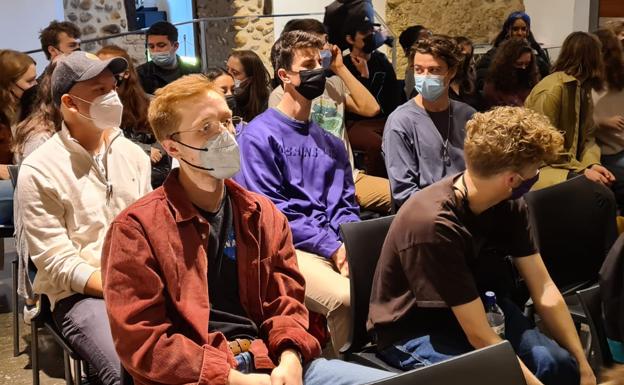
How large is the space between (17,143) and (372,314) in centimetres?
204

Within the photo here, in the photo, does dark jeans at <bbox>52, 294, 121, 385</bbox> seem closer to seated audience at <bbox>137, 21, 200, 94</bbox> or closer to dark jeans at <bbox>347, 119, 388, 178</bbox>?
dark jeans at <bbox>347, 119, 388, 178</bbox>

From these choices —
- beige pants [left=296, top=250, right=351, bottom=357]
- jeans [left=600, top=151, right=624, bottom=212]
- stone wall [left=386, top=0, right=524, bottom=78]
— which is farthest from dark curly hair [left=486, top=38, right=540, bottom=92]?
stone wall [left=386, top=0, right=524, bottom=78]

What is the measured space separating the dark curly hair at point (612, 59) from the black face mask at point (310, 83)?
196cm

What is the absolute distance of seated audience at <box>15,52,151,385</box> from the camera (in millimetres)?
2273

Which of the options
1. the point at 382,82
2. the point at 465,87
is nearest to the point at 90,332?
the point at 382,82

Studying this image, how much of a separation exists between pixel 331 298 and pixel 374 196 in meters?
1.04

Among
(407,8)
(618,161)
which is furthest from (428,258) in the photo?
(407,8)

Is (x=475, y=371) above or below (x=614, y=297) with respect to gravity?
above

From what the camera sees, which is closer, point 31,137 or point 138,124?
point 31,137

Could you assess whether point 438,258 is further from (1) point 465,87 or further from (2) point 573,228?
(1) point 465,87

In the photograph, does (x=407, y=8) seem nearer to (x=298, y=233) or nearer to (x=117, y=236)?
(x=298, y=233)

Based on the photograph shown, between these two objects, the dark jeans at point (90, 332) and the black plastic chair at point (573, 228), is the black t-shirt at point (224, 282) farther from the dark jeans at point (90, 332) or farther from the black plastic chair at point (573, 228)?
the black plastic chair at point (573, 228)

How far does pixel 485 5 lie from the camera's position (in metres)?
7.79

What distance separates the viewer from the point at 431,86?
123 inches
